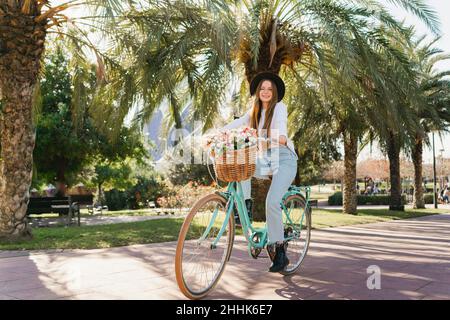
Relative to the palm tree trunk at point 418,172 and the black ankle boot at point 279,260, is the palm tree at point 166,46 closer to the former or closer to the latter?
the black ankle boot at point 279,260

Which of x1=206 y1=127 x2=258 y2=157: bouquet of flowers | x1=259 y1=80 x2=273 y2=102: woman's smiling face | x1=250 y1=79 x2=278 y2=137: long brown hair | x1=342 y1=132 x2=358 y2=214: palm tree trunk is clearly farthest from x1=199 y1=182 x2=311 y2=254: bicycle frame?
x1=342 y1=132 x2=358 y2=214: palm tree trunk

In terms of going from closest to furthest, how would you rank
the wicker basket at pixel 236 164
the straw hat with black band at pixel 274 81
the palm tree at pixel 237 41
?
the wicker basket at pixel 236 164 → the straw hat with black band at pixel 274 81 → the palm tree at pixel 237 41

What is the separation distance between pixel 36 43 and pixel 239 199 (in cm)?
611

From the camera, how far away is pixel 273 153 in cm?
465

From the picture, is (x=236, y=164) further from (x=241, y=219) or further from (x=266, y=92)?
(x=266, y=92)

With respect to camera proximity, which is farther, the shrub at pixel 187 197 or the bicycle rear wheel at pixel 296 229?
the shrub at pixel 187 197

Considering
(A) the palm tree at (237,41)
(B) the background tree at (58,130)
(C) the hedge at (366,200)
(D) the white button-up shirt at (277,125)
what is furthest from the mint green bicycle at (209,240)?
(C) the hedge at (366,200)

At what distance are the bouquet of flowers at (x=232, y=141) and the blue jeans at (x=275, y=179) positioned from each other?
1.46 feet

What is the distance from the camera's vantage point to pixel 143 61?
32.9 ft

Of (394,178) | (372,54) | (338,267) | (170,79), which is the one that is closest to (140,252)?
(338,267)

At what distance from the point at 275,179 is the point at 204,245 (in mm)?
1000

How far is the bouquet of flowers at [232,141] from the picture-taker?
4051 millimetres

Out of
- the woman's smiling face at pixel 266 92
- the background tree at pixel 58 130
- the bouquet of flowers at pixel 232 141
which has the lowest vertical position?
the bouquet of flowers at pixel 232 141

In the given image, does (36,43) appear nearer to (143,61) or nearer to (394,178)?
(143,61)
